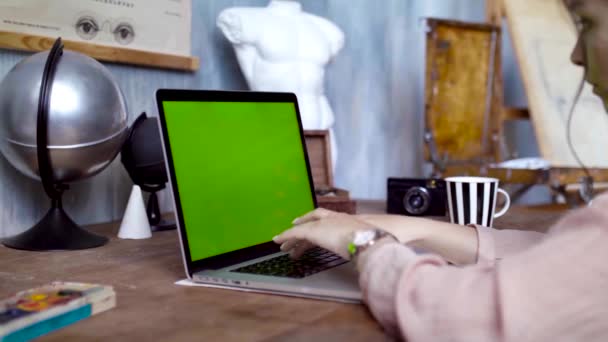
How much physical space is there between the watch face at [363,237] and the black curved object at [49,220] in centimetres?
47

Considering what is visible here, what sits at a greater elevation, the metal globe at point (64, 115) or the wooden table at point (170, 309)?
the metal globe at point (64, 115)

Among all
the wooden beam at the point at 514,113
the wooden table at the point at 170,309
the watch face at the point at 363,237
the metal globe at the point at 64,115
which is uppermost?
the metal globe at the point at 64,115

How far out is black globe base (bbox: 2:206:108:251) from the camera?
0.94 metres

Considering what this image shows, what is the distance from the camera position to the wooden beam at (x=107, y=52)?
110cm

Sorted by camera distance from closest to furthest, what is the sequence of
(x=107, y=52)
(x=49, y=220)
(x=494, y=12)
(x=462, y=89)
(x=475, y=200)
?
(x=49, y=220) < (x=475, y=200) < (x=107, y=52) < (x=462, y=89) < (x=494, y=12)

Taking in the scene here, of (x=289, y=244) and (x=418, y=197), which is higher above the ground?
(x=289, y=244)

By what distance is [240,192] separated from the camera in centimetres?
86

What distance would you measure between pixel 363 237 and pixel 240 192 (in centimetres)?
26

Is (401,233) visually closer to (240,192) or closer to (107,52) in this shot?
(240,192)

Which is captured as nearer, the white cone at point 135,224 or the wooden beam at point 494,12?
the white cone at point 135,224

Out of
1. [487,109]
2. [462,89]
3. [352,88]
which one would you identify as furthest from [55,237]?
[487,109]

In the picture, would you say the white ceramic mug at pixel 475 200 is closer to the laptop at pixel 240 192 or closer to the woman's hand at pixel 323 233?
the laptop at pixel 240 192

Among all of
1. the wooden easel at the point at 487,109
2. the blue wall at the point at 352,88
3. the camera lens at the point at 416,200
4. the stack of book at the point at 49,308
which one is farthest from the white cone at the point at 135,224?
the wooden easel at the point at 487,109

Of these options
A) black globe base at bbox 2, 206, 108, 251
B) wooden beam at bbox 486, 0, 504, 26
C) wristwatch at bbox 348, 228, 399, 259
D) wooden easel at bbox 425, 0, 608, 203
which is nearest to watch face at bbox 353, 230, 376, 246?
wristwatch at bbox 348, 228, 399, 259
